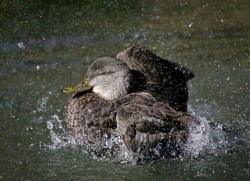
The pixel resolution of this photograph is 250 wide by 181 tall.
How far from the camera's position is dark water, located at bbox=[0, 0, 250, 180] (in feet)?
22.4

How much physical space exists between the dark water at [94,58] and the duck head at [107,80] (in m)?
0.62

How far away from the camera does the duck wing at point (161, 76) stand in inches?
287

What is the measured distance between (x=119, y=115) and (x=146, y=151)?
1.50ft

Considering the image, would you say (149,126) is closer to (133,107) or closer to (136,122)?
(136,122)

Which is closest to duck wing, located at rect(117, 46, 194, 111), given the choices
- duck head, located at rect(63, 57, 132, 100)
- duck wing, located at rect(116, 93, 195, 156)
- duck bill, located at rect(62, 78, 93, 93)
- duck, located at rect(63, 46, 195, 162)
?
duck, located at rect(63, 46, 195, 162)

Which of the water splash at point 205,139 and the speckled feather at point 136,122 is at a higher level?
the speckled feather at point 136,122

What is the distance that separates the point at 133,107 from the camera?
22.6ft

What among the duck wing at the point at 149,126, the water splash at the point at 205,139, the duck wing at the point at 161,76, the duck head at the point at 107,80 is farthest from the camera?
the duck head at the point at 107,80

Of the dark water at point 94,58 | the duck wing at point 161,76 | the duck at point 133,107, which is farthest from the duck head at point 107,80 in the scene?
the dark water at point 94,58

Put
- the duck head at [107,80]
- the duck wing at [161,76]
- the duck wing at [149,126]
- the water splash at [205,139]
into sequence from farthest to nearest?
the duck head at [107,80], the duck wing at [161,76], the water splash at [205,139], the duck wing at [149,126]

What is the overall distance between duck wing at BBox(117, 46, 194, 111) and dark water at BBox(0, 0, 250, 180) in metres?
0.63

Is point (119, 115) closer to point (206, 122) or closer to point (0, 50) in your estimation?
point (206, 122)

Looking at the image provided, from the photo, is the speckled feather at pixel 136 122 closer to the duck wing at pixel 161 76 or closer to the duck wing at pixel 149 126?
the duck wing at pixel 149 126

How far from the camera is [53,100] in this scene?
868cm
